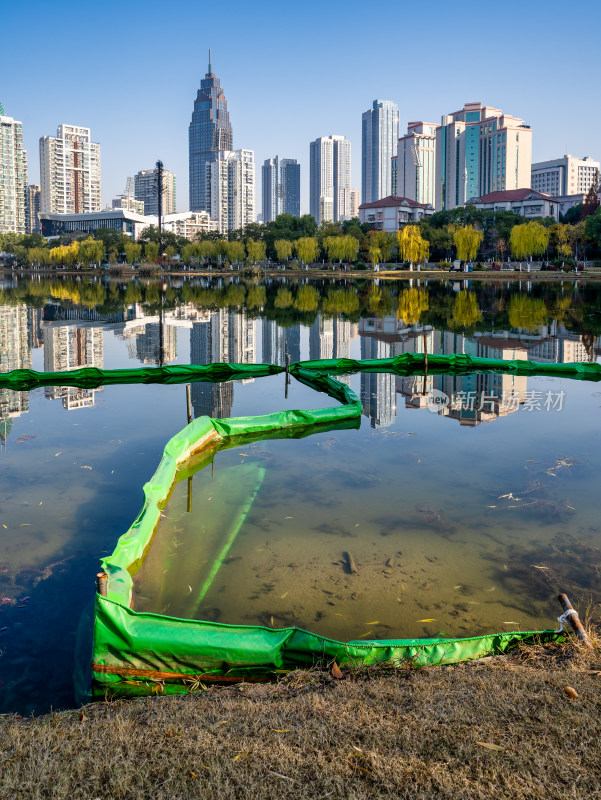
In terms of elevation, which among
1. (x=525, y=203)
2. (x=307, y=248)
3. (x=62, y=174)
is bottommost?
(x=307, y=248)

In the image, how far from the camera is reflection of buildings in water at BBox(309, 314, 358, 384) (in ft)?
70.5

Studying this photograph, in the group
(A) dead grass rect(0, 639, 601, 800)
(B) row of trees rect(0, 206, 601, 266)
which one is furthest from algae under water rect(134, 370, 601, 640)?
(B) row of trees rect(0, 206, 601, 266)

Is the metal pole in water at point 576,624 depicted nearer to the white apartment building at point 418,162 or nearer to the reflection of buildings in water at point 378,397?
the reflection of buildings in water at point 378,397

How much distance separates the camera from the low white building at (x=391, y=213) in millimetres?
119125

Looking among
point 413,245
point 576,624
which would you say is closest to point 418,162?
point 413,245

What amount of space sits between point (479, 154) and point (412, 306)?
140 meters

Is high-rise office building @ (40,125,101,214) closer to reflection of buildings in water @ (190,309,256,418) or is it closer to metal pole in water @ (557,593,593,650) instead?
reflection of buildings in water @ (190,309,256,418)

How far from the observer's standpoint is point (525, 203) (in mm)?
113812

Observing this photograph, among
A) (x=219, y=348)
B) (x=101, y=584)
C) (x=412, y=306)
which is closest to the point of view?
(x=101, y=584)

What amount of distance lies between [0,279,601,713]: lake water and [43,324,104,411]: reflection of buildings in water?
0.26 m

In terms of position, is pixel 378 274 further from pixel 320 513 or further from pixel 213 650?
pixel 213 650

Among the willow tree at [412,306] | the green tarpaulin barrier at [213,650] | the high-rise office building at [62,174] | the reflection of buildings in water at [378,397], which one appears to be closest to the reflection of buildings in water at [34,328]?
the reflection of buildings in water at [378,397]

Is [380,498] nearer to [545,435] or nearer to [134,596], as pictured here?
[134,596]

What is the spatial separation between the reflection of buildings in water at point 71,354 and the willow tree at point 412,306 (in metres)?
13.2
